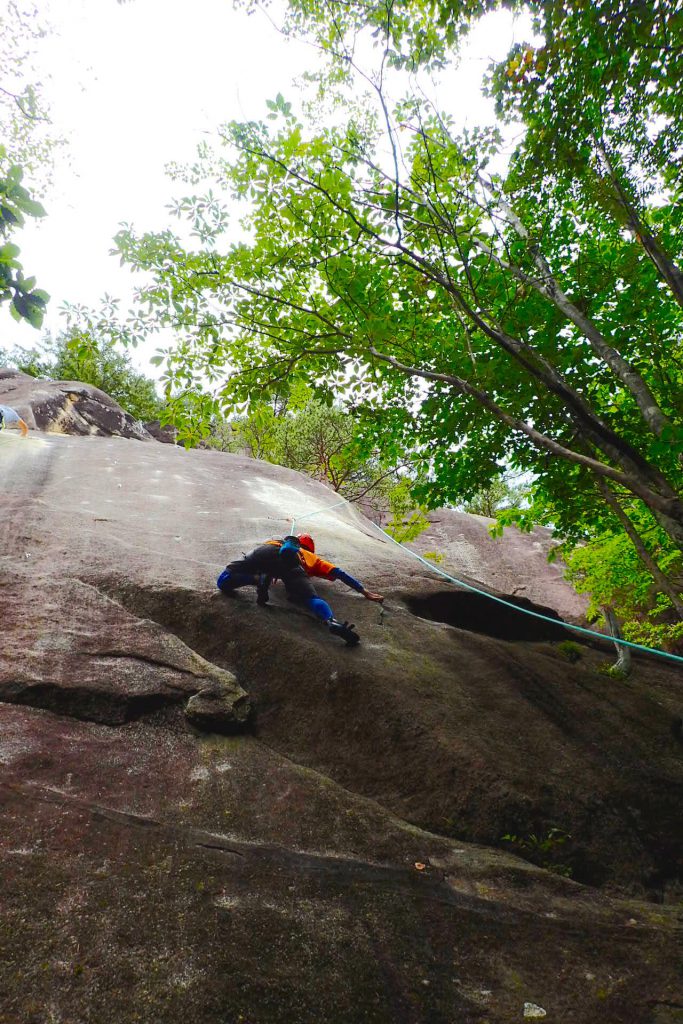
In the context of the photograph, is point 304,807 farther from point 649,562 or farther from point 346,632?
point 649,562

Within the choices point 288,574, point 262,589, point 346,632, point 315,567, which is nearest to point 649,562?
point 346,632

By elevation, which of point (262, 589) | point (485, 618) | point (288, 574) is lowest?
point (485, 618)

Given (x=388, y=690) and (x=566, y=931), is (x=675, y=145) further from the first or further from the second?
(x=566, y=931)

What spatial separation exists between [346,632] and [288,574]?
4.39 ft

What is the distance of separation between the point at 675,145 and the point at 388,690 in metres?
8.03

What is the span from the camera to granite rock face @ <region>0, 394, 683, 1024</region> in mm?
2961

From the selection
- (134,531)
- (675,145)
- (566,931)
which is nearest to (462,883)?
(566,931)

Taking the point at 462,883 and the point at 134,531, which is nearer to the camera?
the point at 462,883

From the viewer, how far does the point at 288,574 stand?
283 inches

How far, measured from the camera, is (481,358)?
8.35 m

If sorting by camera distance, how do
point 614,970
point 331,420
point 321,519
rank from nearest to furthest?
point 614,970 < point 321,519 < point 331,420

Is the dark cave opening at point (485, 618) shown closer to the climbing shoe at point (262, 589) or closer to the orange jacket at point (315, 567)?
the orange jacket at point (315, 567)

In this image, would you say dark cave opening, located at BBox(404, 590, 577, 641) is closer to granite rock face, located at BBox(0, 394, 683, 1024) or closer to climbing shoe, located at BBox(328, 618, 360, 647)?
granite rock face, located at BBox(0, 394, 683, 1024)

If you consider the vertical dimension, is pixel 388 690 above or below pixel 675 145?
below
